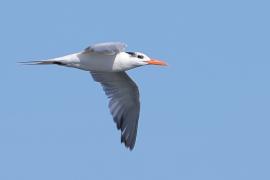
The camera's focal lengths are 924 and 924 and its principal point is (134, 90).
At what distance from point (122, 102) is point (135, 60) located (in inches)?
106

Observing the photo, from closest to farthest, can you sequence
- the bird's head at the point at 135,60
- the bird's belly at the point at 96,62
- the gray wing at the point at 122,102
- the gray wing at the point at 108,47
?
the gray wing at the point at 108,47 → the bird's belly at the point at 96,62 → the bird's head at the point at 135,60 → the gray wing at the point at 122,102

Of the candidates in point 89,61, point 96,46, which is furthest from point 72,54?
point 96,46

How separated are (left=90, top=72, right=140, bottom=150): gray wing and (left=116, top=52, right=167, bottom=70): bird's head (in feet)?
6.89

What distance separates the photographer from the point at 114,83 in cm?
2595

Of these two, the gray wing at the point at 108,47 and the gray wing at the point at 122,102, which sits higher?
the gray wing at the point at 108,47

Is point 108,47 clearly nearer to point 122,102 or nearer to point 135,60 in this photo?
point 135,60

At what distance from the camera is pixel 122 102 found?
26.1 m

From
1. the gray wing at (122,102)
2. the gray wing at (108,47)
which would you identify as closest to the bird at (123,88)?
the gray wing at (122,102)

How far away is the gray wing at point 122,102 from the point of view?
25844mm

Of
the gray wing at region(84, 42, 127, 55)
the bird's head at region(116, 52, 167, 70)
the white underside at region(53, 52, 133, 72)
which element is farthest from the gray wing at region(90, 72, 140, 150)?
the gray wing at region(84, 42, 127, 55)

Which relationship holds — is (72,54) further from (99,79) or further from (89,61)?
(99,79)

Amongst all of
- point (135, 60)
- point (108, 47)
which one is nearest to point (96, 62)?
point (135, 60)

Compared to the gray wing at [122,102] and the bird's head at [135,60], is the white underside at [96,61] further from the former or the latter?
the gray wing at [122,102]

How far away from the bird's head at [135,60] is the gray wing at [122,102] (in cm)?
210
